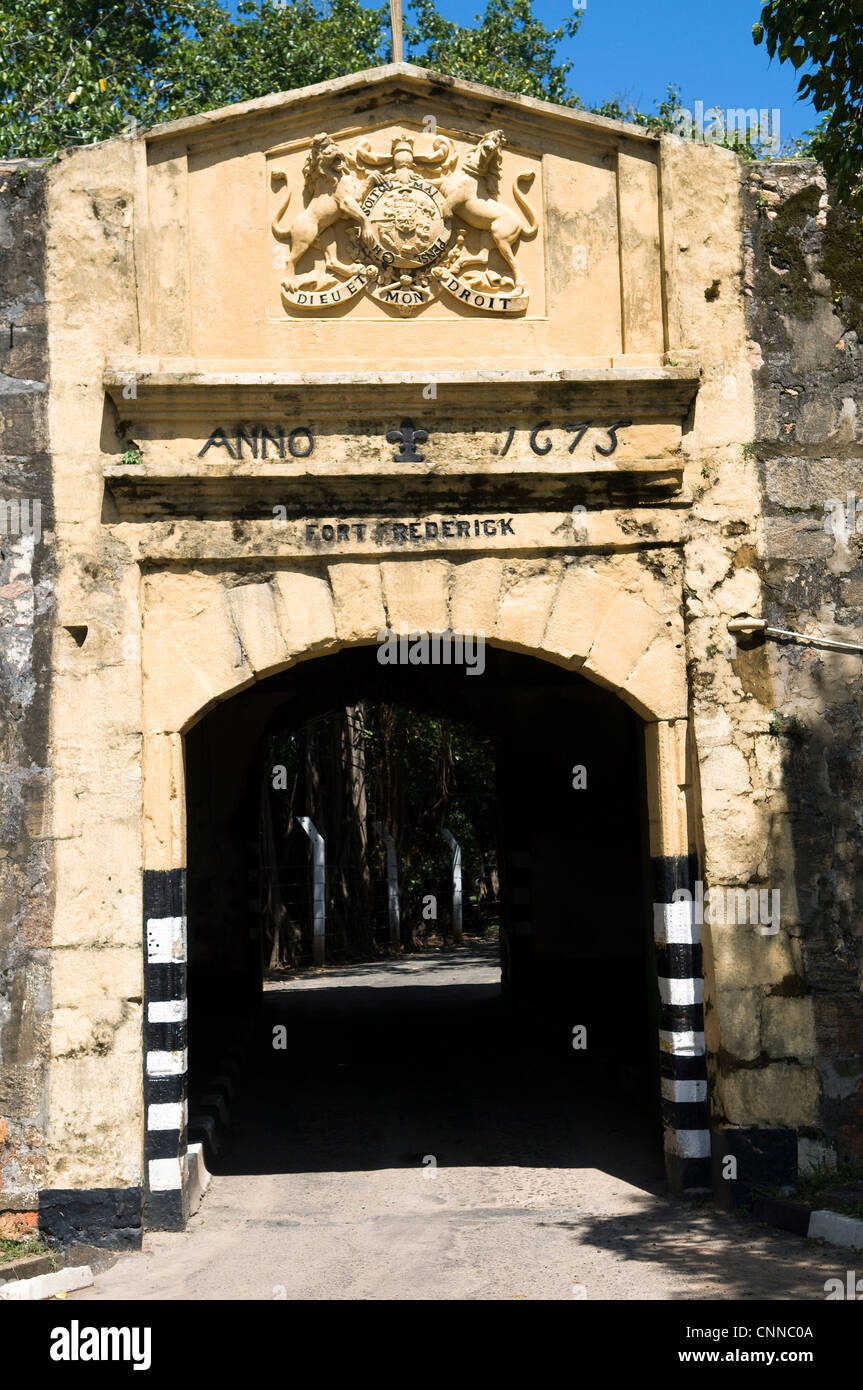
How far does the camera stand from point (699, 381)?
21.8 feet

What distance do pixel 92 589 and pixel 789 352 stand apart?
356cm

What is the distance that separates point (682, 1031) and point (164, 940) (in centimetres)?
247

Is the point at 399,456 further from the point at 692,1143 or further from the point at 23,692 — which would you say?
the point at 692,1143

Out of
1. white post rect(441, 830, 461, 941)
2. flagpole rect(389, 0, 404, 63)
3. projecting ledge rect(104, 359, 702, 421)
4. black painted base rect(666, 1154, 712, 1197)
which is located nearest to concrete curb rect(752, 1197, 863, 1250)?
black painted base rect(666, 1154, 712, 1197)

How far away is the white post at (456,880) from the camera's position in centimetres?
2011

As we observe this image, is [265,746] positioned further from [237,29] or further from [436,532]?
[237,29]

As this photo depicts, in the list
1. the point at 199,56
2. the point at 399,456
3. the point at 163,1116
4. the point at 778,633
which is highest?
the point at 199,56

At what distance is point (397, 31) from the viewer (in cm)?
676

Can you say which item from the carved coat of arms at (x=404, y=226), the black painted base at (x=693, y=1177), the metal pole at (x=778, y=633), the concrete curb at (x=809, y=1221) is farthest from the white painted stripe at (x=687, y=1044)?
the carved coat of arms at (x=404, y=226)

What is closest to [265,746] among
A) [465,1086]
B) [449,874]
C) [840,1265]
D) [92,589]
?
[465,1086]

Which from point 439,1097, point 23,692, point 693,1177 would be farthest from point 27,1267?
point 439,1097

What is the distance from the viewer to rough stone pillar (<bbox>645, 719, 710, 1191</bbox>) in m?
6.48

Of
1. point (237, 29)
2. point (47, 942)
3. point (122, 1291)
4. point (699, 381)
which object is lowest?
point (122, 1291)

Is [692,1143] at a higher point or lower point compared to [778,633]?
lower
